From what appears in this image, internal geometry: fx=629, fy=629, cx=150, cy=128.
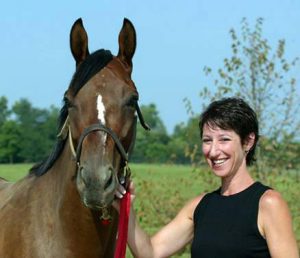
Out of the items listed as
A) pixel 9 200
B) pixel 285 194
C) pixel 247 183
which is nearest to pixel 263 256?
pixel 247 183

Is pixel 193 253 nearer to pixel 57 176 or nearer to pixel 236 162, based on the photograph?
pixel 236 162

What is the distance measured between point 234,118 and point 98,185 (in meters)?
0.75

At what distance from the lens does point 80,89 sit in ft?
11.2

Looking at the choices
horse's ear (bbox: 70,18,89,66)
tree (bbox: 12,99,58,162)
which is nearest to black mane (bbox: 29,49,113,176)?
horse's ear (bbox: 70,18,89,66)

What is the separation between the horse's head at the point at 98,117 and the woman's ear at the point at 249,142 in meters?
0.64

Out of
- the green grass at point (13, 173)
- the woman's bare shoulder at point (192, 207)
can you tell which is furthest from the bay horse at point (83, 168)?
the green grass at point (13, 173)

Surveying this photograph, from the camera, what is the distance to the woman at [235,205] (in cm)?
288

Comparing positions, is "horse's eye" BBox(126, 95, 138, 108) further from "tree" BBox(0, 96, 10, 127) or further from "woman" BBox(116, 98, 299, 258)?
"tree" BBox(0, 96, 10, 127)

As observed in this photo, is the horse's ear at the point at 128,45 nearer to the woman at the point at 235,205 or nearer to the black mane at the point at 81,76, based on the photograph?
the black mane at the point at 81,76

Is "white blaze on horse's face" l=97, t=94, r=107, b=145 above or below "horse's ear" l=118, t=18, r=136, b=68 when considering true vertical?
below

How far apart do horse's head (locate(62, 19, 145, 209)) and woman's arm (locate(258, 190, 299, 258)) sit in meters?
0.75

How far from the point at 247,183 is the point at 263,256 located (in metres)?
0.37

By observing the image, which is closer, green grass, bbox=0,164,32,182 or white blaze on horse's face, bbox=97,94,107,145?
white blaze on horse's face, bbox=97,94,107,145

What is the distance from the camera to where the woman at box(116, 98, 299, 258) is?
9.45 feet
